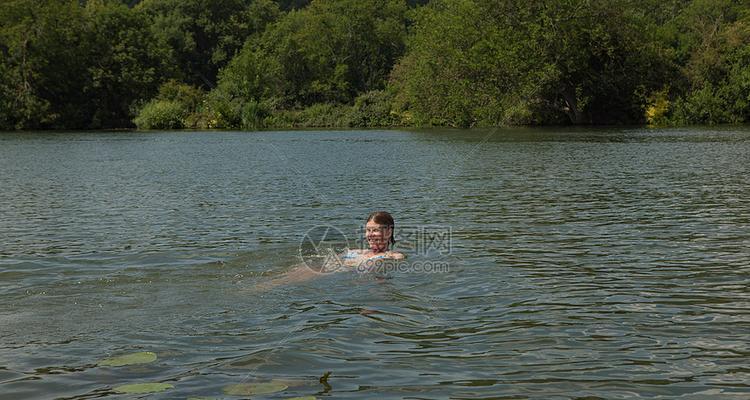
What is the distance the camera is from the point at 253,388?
6.37m

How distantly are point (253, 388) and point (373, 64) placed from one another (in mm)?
107657

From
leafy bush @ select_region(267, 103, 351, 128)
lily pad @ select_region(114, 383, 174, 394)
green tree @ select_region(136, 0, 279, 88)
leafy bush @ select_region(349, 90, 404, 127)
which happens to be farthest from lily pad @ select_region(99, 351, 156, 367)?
green tree @ select_region(136, 0, 279, 88)

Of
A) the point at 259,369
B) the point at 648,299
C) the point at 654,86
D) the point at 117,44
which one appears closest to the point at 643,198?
the point at 648,299

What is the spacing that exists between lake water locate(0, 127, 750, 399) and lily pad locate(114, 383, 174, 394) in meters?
0.08

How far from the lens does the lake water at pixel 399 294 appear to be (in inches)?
264

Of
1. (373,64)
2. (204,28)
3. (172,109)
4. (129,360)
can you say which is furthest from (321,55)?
(129,360)

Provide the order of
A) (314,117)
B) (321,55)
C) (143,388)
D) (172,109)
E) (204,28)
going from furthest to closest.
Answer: (204,28) < (321,55) < (314,117) < (172,109) < (143,388)

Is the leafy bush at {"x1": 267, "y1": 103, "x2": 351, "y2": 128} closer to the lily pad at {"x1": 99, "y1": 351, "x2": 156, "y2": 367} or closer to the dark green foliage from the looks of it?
the dark green foliage

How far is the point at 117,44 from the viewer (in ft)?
318

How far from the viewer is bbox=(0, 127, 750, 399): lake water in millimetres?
6695

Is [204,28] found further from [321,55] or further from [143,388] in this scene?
[143,388]

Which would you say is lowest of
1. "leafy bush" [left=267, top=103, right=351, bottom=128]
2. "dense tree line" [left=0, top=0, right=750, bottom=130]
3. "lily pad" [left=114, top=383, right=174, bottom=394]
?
"lily pad" [left=114, top=383, right=174, bottom=394]

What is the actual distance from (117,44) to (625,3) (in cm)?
5824

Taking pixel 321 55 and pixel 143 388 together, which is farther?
pixel 321 55
